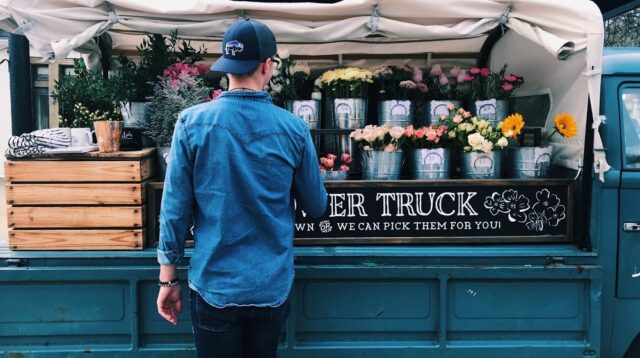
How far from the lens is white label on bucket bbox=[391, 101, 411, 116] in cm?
372

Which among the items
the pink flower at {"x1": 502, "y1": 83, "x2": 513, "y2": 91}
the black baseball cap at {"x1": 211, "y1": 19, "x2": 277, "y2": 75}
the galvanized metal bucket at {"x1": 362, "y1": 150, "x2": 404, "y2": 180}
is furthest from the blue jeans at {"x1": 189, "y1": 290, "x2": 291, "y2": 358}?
the pink flower at {"x1": 502, "y1": 83, "x2": 513, "y2": 91}

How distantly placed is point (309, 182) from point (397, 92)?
178 cm

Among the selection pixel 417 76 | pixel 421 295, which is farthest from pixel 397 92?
pixel 421 295

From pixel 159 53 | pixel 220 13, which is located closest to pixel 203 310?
pixel 220 13

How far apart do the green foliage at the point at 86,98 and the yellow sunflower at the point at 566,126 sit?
272 cm

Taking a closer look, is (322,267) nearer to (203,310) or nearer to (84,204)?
(203,310)

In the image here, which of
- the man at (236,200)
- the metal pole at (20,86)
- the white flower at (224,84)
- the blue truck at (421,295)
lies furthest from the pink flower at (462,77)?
the metal pole at (20,86)

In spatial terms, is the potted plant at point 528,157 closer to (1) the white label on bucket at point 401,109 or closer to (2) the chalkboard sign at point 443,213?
(2) the chalkboard sign at point 443,213

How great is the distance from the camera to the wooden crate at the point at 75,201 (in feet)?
10.0

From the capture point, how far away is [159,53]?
375 centimetres

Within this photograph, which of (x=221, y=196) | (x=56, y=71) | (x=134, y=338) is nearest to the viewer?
(x=221, y=196)

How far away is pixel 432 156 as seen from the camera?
11.1 ft

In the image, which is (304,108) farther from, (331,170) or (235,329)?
(235,329)

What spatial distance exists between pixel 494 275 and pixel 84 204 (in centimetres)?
229
